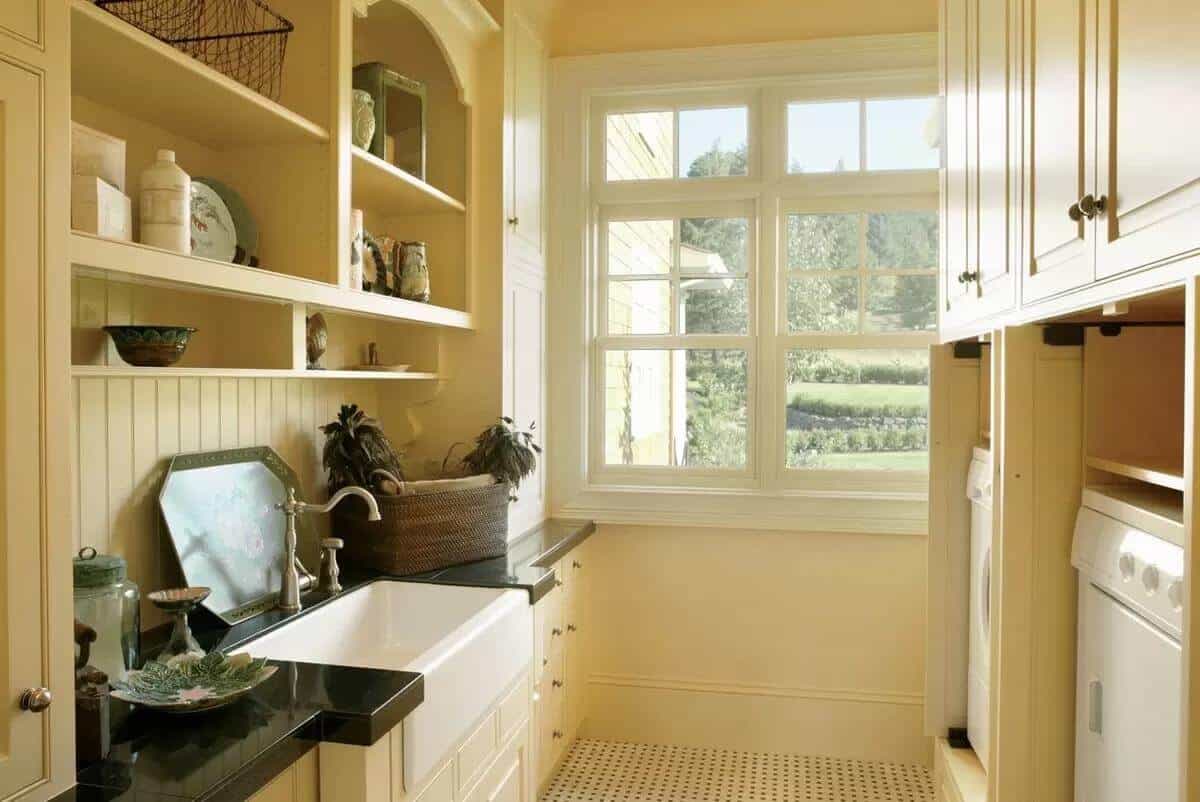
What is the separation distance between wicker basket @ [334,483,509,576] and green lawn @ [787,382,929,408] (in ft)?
4.49

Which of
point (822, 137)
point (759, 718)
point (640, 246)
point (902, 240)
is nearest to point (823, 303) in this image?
point (902, 240)

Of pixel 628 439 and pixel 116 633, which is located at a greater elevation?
pixel 628 439

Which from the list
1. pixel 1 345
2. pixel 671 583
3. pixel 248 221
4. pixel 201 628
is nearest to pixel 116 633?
pixel 201 628

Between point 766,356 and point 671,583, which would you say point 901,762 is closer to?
point 671,583

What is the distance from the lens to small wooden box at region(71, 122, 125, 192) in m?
1.47

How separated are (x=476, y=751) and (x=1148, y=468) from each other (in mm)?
1506

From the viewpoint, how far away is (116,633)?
1497mm

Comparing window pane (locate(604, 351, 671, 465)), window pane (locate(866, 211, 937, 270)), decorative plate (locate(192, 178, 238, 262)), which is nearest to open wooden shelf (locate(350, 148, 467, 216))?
decorative plate (locate(192, 178, 238, 262))

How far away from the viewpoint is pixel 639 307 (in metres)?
3.52

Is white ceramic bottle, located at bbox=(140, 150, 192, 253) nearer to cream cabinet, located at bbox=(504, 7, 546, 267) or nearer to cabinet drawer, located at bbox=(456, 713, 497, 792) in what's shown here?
cabinet drawer, located at bbox=(456, 713, 497, 792)

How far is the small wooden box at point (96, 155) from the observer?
4.81 feet

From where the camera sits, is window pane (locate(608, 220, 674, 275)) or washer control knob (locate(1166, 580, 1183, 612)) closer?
washer control knob (locate(1166, 580, 1183, 612))

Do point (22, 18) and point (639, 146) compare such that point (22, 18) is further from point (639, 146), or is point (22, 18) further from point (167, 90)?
point (639, 146)

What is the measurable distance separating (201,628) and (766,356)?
2.22 meters
